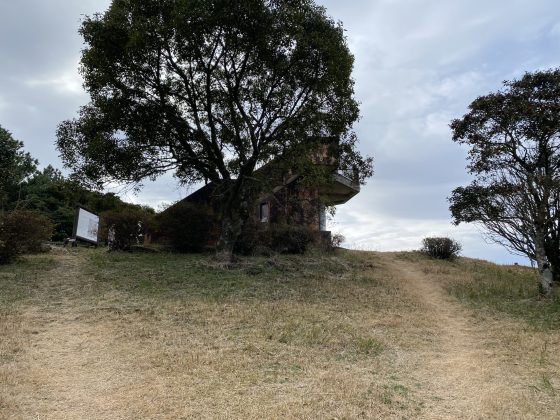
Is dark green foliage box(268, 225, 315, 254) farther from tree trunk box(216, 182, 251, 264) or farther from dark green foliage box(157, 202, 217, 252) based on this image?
tree trunk box(216, 182, 251, 264)

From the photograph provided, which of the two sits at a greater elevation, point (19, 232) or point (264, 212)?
point (264, 212)

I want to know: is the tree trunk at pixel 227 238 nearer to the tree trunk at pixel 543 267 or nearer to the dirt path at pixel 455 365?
the dirt path at pixel 455 365

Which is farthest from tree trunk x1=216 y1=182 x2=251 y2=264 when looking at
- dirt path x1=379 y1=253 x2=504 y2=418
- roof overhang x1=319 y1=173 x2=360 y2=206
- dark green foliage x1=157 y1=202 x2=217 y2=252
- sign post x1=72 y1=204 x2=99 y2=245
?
sign post x1=72 y1=204 x2=99 y2=245

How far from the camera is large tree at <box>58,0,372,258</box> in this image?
14836 mm

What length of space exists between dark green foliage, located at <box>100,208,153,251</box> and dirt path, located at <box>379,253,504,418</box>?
11.8m

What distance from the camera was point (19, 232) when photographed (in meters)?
16.7

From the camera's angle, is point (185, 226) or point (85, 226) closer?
point (185, 226)

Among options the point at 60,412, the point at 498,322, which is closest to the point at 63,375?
the point at 60,412

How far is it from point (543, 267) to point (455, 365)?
6507 mm

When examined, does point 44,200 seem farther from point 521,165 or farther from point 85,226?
point 521,165

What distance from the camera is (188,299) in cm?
1195

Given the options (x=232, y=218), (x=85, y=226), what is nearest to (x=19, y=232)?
(x=85, y=226)

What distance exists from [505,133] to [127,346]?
11479 millimetres

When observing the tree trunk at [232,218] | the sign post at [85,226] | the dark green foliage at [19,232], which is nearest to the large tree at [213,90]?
the tree trunk at [232,218]
